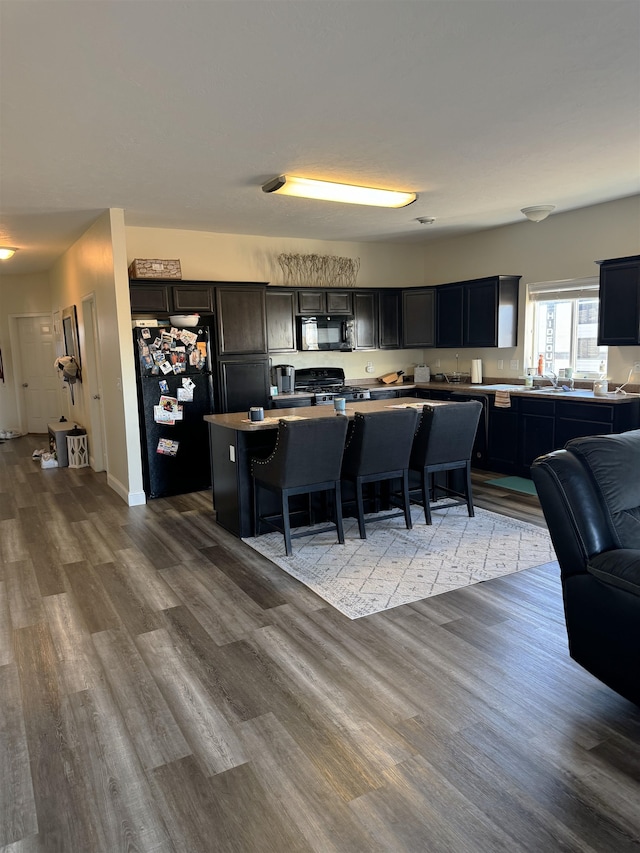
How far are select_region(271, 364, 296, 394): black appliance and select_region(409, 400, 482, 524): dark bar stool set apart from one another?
258 cm

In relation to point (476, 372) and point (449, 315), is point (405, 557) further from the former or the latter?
point (449, 315)

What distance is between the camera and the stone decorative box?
553 centimetres

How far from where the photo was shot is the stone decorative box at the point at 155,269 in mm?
5527

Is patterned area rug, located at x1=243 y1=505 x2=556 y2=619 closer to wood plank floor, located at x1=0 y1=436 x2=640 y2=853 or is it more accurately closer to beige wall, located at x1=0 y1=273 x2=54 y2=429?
wood plank floor, located at x1=0 y1=436 x2=640 y2=853

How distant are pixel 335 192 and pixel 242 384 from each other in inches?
89.5

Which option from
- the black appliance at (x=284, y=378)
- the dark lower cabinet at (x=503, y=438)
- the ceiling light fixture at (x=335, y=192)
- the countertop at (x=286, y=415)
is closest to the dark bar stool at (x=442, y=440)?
the countertop at (x=286, y=415)

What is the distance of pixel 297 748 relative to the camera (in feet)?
6.89

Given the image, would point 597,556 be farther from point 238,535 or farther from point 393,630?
point 238,535

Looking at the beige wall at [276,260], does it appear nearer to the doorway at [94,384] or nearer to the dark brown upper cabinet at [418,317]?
the dark brown upper cabinet at [418,317]

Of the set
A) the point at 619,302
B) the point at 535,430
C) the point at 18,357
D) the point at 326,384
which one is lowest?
the point at 535,430

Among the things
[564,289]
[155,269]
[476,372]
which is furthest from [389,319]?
[155,269]

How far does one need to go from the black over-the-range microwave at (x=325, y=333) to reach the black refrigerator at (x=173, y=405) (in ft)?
5.02

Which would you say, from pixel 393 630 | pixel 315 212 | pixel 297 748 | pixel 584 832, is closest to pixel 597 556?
pixel 584 832

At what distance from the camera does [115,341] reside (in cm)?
538
